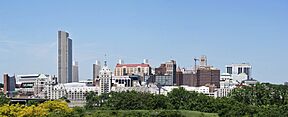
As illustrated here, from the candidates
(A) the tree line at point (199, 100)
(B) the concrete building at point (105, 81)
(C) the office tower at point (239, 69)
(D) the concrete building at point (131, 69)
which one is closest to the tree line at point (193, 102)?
(A) the tree line at point (199, 100)

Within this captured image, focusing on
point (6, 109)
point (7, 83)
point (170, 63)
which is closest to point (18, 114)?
point (6, 109)

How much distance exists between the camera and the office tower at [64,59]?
152 metres

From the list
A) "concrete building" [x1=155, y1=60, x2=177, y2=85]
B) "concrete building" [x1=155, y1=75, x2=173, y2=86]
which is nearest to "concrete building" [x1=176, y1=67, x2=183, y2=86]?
"concrete building" [x1=155, y1=60, x2=177, y2=85]

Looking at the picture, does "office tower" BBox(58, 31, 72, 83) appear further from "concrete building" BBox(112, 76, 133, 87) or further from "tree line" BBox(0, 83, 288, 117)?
"tree line" BBox(0, 83, 288, 117)

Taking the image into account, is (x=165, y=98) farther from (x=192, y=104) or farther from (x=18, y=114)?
(x=18, y=114)

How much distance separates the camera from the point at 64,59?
153250 mm

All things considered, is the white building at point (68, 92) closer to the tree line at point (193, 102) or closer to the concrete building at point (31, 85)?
the concrete building at point (31, 85)

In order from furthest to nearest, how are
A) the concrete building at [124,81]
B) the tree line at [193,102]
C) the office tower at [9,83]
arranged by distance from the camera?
the concrete building at [124,81] < the office tower at [9,83] < the tree line at [193,102]

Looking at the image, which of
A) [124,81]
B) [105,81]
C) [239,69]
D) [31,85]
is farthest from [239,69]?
[105,81]

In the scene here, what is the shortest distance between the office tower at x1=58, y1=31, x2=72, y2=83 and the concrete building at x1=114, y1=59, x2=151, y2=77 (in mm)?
24812

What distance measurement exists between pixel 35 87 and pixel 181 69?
3695 cm

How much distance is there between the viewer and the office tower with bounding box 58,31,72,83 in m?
152

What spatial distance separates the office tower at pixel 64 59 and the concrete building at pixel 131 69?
81.4 feet

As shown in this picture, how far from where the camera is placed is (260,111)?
32.1m
